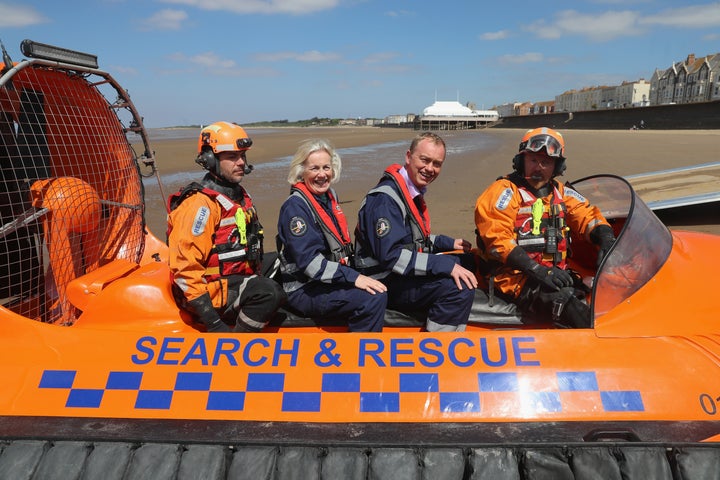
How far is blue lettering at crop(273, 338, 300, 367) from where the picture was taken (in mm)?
1817

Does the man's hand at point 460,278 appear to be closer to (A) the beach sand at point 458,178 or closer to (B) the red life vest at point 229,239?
(B) the red life vest at point 229,239

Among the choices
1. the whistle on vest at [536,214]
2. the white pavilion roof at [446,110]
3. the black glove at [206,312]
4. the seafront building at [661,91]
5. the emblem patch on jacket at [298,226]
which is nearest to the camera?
the black glove at [206,312]

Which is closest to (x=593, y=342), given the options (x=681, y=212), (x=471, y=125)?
(x=681, y=212)

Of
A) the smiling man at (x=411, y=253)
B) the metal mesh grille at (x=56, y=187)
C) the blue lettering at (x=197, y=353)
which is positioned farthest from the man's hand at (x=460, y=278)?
the metal mesh grille at (x=56, y=187)

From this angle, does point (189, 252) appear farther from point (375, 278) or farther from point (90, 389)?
point (375, 278)

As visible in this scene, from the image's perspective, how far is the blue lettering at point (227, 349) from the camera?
6.02ft

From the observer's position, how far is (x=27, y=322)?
1952 millimetres

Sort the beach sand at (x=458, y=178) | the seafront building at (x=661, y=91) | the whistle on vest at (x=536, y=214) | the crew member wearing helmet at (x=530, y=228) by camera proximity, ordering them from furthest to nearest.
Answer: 1. the seafront building at (x=661, y=91)
2. the beach sand at (x=458, y=178)
3. the whistle on vest at (x=536, y=214)
4. the crew member wearing helmet at (x=530, y=228)

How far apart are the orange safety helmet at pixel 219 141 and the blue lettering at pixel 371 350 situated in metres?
1.03

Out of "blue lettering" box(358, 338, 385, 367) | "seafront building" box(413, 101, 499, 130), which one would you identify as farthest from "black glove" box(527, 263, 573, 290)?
"seafront building" box(413, 101, 499, 130)

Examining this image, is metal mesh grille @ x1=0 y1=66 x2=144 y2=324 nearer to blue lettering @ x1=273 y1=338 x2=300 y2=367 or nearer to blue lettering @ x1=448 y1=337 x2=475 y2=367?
blue lettering @ x1=273 y1=338 x2=300 y2=367

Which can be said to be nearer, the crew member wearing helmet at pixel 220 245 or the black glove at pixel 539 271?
the crew member wearing helmet at pixel 220 245

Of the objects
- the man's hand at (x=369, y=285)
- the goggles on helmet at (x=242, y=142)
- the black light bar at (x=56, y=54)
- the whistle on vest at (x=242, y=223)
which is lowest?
the man's hand at (x=369, y=285)

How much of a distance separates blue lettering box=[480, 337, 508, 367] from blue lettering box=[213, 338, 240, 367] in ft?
3.12
